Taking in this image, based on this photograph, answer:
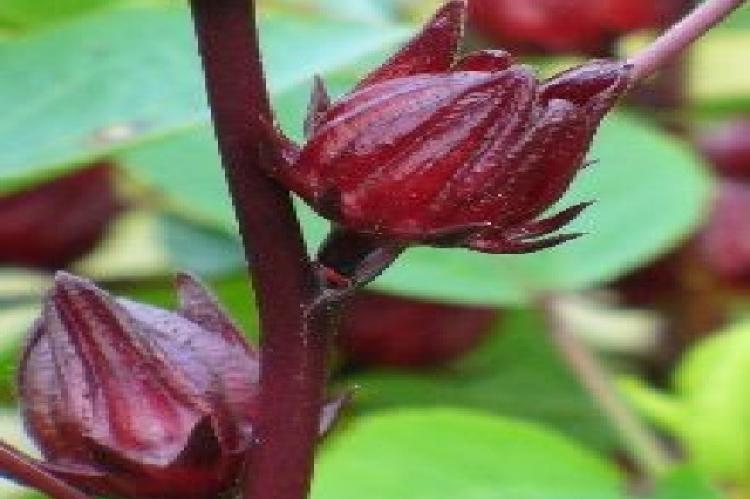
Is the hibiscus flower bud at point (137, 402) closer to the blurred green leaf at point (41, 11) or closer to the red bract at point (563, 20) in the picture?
the blurred green leaf at point (41, 11)

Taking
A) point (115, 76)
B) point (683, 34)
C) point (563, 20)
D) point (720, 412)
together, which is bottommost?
point (720, 412)

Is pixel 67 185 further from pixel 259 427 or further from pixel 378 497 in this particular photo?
pixel 259 427

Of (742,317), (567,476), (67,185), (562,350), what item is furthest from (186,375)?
(742,317)

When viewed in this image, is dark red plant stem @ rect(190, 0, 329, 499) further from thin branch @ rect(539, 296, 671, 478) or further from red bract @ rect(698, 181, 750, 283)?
red bract @ rect(698, 181, 750, 283)

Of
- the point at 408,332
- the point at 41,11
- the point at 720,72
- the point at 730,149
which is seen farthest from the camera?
the point at 720,72

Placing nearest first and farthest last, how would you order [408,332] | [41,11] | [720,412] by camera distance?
1. [720,412]
2. [41,11]
3. [408,332]

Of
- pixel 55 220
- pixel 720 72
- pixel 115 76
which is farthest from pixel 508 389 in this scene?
pixel 720 72

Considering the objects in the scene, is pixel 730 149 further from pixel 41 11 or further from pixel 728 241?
pixel 41 11
